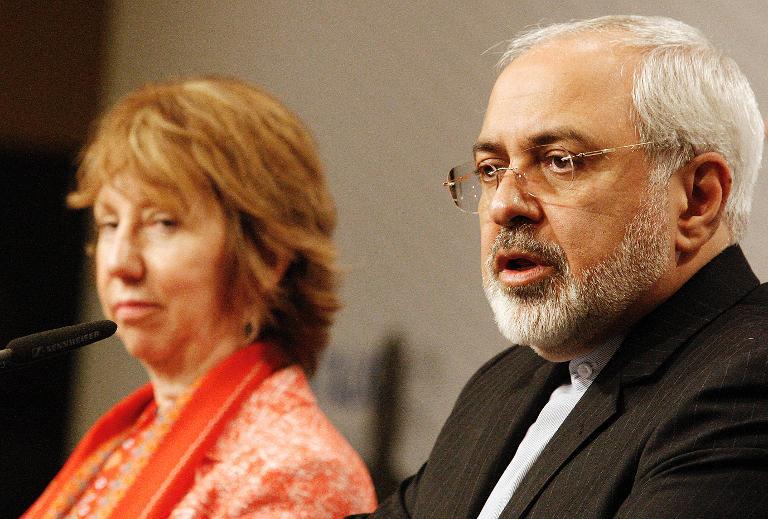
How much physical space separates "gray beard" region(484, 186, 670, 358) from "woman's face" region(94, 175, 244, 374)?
84 cm

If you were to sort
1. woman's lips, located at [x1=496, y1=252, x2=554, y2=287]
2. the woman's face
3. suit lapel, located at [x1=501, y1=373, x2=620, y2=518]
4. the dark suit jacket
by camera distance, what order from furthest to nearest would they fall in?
the woman's face, woman's lips, located at [x1=496, y1=252, x2=554, y2=287], suit lapel, located at [x1=501, y1=373, x2=620, y2=518], the dark suit jacket

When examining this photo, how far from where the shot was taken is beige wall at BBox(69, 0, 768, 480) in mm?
2232

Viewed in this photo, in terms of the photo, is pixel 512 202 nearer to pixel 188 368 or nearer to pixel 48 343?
pixel 48 343

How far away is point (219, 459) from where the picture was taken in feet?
6.36

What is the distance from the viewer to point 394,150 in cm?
238

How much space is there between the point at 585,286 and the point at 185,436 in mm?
956

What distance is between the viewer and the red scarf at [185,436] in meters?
1.92

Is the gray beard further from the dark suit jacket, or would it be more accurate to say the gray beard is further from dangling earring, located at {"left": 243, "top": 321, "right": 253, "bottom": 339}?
dangling earring, located at {"left": 243, "top": 321, "right": 253, "bottom": 339}

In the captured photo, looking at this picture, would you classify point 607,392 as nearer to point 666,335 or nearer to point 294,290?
point 666,335

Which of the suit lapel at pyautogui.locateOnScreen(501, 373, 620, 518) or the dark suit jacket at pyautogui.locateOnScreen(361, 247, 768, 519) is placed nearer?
the dark suit jacket at pyautogui.locateOnScreen(361, 247, 768, 519)

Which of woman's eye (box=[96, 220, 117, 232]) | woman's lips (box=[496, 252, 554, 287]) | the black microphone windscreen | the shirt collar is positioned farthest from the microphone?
woman's eye (box=[96, 220, 117, 232])

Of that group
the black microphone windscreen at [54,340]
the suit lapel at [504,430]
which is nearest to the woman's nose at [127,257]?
the black microphone windscreen at [54,340]

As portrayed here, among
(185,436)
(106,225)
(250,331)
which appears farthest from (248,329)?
(106,225)

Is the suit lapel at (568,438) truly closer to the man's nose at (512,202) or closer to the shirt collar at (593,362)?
the shirt collar at (593,362)
